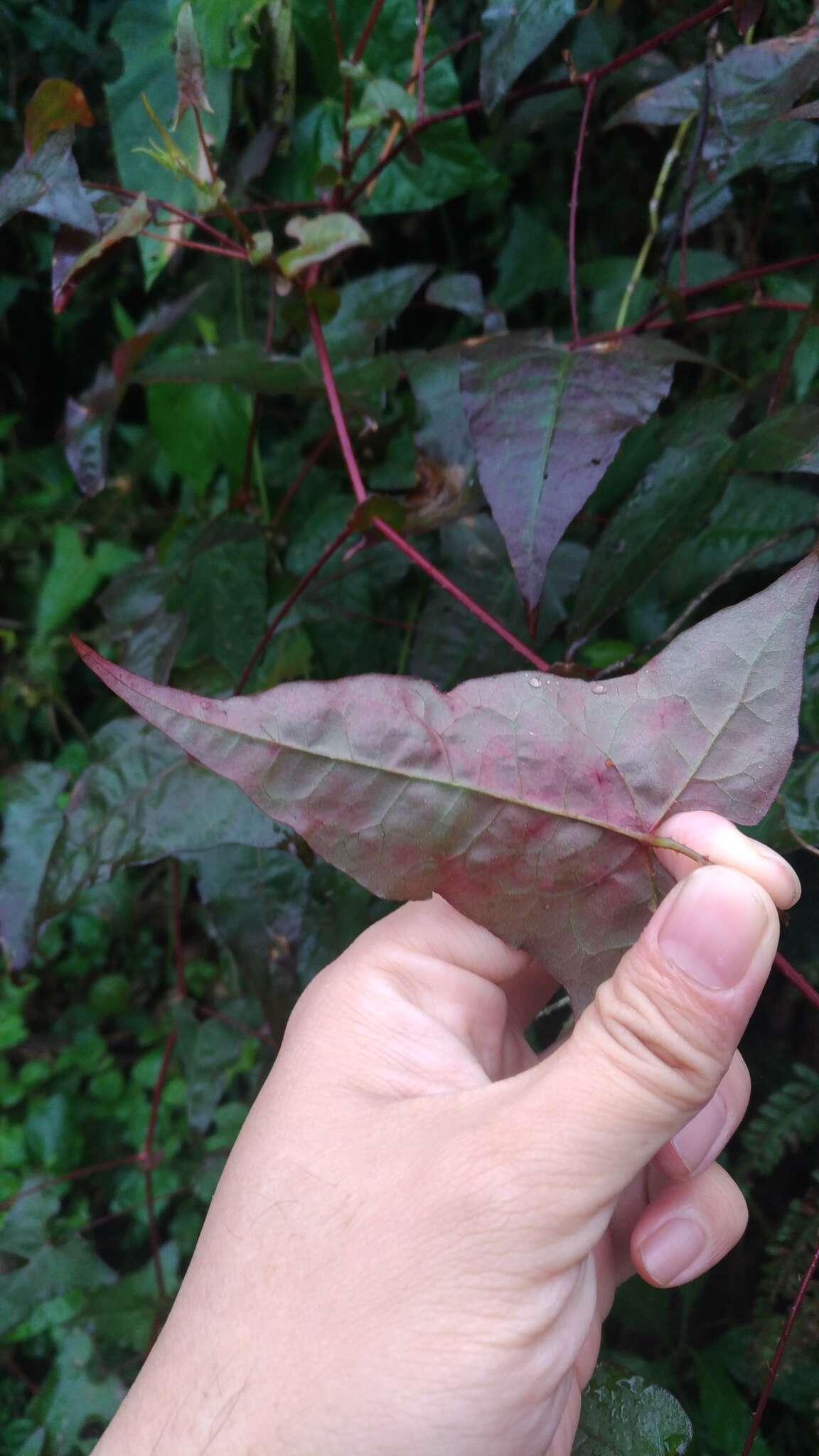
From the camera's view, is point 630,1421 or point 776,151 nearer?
point 630,1421

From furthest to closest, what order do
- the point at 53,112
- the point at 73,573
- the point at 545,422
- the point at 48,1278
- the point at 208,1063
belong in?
the point at 73,573, the point at 48,1278, the point at 208,1063, the point at 53,112, the point at 545,422

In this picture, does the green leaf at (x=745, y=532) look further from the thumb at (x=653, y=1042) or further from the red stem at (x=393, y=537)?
the thumb at (x=653, y=1042)

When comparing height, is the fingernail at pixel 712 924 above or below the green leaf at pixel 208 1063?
above

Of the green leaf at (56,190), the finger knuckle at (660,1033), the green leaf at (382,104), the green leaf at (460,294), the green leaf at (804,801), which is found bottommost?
the green leaf at (804,801)

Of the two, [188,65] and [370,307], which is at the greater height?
[188,65]

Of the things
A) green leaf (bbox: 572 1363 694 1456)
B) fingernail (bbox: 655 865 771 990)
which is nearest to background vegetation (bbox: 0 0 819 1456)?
green leaf (bbox: 572 1363 694 1456)

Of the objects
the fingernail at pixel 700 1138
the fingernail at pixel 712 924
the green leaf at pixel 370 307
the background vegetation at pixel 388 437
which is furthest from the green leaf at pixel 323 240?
the fingernail at pixel 700 1138

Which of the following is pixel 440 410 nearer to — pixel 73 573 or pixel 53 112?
pixel 53 112

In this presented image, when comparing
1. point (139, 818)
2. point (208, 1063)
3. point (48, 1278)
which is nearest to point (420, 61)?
point (139, 818)
